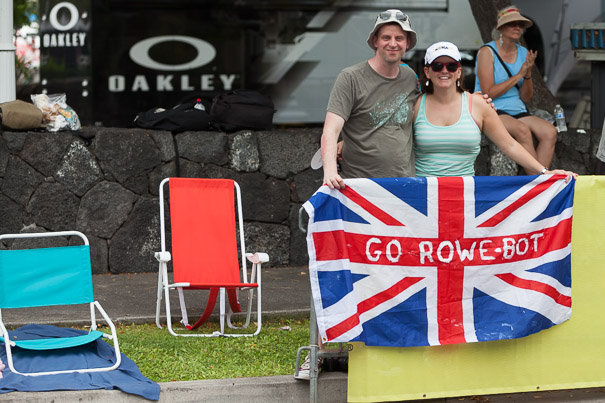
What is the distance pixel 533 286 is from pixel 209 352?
206 centimetres

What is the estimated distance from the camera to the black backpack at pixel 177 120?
340 inches

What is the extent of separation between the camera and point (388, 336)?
4.96 m

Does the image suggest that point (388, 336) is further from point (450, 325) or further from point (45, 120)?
point (45, 120)

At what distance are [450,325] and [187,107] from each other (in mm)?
4539

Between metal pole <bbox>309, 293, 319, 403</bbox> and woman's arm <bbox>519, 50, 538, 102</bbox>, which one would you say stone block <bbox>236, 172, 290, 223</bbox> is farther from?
metal pole <bbox>309, 293, 319, 403</bbox>

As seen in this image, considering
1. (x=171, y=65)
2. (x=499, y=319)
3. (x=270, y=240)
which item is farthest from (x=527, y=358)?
(x=171, y=65)

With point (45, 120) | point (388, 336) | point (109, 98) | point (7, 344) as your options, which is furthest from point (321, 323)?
point (109, 98)

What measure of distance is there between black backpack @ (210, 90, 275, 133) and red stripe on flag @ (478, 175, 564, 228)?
13.2ft

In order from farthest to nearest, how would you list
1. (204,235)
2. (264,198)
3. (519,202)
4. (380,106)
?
(264,198) < (204,235) < (380,106) < (519,202)

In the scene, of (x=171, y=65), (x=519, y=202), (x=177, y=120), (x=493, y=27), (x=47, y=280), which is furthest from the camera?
(x=171, y=65)

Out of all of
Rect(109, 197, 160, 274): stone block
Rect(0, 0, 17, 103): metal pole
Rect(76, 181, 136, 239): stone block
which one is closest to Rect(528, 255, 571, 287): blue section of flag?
Rect(109, 197, 160, 274): stone block

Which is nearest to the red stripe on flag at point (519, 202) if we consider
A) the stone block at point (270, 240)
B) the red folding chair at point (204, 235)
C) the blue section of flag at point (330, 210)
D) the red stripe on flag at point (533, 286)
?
the red stripe on flag at point (533, 286)

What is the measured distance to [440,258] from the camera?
198 inches

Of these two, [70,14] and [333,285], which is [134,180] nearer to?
[70,14]
